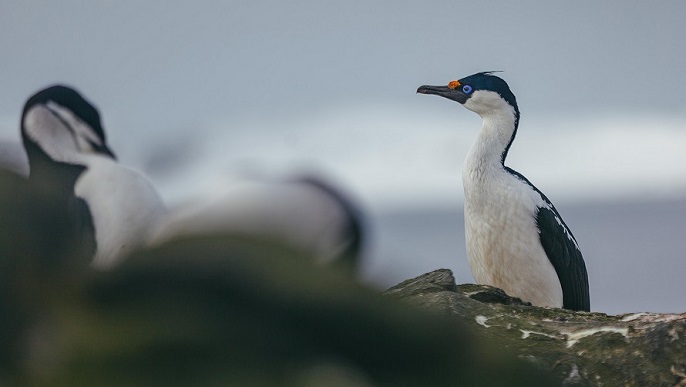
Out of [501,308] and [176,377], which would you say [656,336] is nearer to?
[501,308]

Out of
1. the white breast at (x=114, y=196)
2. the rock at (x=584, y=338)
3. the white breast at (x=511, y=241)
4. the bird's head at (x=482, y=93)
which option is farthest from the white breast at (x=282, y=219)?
the bird's head at (x=482, y=93)

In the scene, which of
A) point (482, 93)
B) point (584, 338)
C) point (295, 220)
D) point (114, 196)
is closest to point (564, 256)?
point (482, 93)

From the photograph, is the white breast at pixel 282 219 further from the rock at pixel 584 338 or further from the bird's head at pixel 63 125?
the bird's head at pixel 63 125

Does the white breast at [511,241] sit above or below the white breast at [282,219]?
above

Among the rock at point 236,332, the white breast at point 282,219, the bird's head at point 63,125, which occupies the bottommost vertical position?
the rock at point 236,332

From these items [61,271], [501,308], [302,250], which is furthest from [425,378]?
[501,308]

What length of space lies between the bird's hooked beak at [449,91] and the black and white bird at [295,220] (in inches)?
333

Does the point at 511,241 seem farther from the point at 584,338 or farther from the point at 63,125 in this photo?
the point at 63,125

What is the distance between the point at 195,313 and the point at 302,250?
24 centimetres

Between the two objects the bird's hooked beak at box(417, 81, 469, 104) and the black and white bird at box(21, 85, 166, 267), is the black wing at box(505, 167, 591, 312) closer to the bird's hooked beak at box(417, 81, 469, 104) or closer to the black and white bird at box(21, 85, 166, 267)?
the bird's hooked beak at box(417, 81, 469, 104)

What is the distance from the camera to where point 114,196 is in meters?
8.43

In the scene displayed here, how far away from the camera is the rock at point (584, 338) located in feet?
19.6

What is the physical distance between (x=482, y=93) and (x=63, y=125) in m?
4.02

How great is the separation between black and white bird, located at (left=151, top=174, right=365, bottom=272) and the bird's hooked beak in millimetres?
8453
